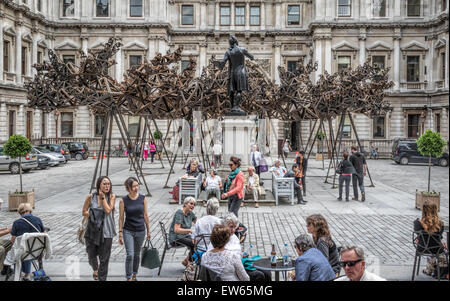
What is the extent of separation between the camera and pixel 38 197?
15359mm

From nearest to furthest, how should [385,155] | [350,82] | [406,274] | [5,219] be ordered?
[406,274], [5,219], [350,82], [385,155]

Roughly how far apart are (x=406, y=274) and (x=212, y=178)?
729cm

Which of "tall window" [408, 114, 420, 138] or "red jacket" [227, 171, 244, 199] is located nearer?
"red jacket" [227, 171, 244, 199]

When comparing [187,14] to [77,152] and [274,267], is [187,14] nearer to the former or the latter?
[77,152]

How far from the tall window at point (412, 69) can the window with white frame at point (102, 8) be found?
89.5ft

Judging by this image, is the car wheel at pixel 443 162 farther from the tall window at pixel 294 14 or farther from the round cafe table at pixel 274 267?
the round cafe table at pixel 274 267

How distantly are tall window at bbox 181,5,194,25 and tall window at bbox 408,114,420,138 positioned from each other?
71.5ft

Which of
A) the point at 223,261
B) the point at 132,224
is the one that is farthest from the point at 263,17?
the point at 223,261

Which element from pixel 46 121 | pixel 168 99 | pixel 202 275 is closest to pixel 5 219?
pixel 168 99

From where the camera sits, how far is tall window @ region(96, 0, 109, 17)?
39.9m

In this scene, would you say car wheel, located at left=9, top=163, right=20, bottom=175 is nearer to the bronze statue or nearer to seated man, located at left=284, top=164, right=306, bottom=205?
the bronze statue

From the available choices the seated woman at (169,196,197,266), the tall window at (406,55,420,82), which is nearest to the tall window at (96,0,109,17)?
A: the tall window at (406,55,420,82)

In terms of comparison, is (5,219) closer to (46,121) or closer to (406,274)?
(406,274)

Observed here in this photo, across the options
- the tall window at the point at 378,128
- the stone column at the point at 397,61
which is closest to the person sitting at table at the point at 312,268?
the tall window at the point at 378,128
